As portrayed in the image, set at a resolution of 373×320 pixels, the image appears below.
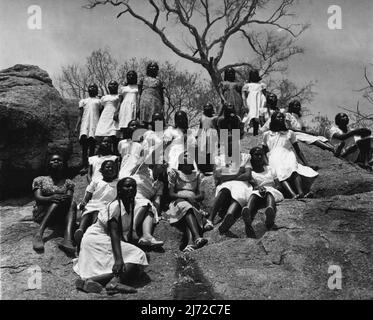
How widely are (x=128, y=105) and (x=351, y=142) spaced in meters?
4.42

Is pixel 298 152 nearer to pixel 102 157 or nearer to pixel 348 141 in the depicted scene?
pixel 348 141

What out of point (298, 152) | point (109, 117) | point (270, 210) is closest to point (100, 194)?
point (270, 210)

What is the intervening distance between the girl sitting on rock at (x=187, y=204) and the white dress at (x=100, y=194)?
87 centimetres

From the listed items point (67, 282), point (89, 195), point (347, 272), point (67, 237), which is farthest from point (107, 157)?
point (347, 272)

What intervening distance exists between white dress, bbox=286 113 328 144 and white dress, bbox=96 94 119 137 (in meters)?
3.43

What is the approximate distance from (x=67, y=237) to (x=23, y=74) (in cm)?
537

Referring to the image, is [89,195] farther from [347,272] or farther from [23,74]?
[23,74]

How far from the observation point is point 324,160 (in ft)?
28.3

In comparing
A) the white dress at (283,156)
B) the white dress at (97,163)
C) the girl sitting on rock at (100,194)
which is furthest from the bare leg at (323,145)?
the girl sitting on rock at (100,194)

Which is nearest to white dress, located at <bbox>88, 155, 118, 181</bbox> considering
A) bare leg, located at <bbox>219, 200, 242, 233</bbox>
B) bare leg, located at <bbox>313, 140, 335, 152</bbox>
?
bare leg, located at <bbox>219, 200, 242, 233</bbox>

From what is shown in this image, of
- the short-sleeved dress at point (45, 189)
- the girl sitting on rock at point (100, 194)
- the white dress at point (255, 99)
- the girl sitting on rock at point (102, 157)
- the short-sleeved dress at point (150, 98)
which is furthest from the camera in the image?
the white dress at point (255, 99)

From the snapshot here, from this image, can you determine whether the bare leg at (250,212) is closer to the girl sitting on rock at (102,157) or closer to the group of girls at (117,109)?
the girl sitting on rock at (102,157)

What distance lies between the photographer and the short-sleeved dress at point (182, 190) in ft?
20.4

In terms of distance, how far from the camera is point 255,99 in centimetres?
941
